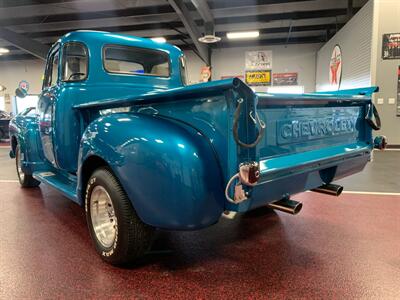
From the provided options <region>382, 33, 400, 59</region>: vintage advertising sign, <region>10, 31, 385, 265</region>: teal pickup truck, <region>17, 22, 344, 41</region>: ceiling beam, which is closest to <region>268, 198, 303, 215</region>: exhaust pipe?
<region>10, 31, 385, 265</region>: teal pickup truck

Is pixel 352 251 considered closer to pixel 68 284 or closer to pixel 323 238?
pixel 323 238

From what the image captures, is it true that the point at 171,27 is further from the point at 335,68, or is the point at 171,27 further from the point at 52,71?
the point at 52,71

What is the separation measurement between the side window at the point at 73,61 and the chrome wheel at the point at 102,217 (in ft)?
4.53

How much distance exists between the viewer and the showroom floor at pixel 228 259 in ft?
6.46

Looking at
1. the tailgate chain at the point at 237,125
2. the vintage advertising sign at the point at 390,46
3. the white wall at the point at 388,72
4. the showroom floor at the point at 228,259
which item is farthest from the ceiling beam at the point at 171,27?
the tailgate chain at the point at 237,125

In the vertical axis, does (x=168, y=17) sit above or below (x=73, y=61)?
above

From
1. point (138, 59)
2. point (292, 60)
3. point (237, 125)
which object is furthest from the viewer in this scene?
point (292, 60)

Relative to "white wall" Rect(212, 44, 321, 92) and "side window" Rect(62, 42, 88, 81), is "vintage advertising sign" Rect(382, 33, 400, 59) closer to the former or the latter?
"white wall" Rect(212, 44, 321, 92)

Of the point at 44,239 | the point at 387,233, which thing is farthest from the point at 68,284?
the point at 387,233

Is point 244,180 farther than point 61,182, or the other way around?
point 61,182

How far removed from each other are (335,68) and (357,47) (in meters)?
2.55

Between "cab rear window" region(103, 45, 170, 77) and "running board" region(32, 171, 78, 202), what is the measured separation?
1.25 m

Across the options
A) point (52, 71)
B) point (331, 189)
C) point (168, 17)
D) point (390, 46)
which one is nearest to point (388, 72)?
point (390, 46)

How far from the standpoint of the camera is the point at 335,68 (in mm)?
11391
